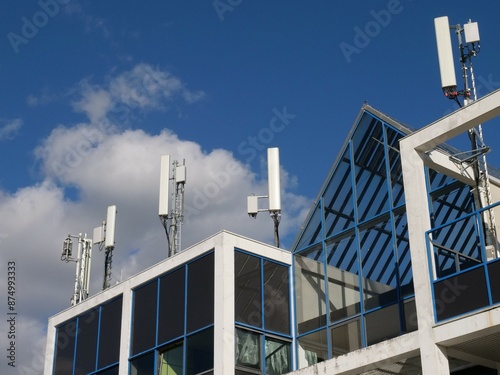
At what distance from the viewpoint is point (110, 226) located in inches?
1359

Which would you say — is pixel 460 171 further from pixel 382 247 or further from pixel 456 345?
pixel 456 345

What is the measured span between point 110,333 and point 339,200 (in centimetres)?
906

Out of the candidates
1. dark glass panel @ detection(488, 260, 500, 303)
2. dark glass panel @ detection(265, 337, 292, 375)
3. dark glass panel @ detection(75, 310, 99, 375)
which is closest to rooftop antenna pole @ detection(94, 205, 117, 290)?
dark glass panel @ detection(75, 310, 99, 375)

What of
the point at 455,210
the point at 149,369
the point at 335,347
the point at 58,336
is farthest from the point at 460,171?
the point at 58,336

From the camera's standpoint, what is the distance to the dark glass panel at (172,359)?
80.8 feet

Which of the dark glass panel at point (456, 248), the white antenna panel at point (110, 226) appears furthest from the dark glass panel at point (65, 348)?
the dark glass panel at point (456, 248)

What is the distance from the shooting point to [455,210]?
73.7ft

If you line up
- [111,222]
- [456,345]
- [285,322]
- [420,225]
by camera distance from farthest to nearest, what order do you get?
1. [111,222]
2. [285,322]
3. [420,225]
4. [456,345]

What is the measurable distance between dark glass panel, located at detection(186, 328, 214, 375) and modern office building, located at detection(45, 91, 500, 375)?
36 mm

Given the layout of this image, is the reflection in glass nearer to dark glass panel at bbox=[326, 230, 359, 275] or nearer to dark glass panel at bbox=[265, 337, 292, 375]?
dark glass panel at bbox=[326, 230, 359, 275]

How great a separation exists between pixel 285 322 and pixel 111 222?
1192cm

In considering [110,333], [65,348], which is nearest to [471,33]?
[110,333]

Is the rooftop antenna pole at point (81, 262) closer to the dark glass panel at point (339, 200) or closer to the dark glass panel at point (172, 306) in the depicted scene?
the dark glass panel at point (172, 306)

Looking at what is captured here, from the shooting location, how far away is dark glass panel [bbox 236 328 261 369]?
23.5m
